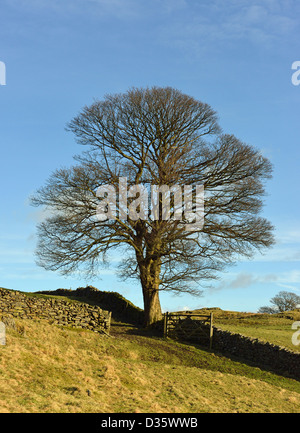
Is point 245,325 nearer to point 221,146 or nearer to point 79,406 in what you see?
point 221,146

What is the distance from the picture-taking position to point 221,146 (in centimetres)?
2720

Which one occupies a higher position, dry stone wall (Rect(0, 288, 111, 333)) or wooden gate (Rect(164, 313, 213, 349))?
dry stone wall (Rect(0, 288, 111, 333))

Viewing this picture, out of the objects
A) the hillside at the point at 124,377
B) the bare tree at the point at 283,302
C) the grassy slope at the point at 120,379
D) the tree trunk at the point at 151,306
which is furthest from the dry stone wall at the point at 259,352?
the bare tree at the point at 283,302

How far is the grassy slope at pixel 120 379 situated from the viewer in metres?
10.5

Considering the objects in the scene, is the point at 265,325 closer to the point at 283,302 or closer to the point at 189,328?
the point at 189,328

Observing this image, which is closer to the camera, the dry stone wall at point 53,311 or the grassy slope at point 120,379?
the grassy slope at point 120,379

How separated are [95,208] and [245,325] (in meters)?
13.3

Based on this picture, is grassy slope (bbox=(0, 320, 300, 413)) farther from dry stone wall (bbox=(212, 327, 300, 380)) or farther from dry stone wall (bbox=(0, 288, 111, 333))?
dry stone wall (bbox=(0, 288, 111, 333))

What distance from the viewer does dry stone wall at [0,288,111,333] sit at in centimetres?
2011

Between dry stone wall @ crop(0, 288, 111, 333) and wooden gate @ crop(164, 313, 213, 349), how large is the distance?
3.78 metres

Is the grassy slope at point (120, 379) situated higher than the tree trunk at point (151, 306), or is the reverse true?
the tree trunk at point (151, 306)

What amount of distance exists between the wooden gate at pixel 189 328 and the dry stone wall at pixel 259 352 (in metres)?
0.48

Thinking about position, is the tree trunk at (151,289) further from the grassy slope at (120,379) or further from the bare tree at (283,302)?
the bare tree at (283,302)

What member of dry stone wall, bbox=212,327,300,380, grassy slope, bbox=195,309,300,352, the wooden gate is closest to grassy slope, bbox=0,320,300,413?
dry stone wall, bbox=212,327,300,380
